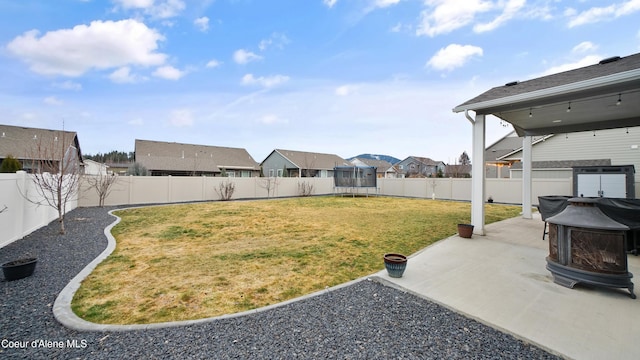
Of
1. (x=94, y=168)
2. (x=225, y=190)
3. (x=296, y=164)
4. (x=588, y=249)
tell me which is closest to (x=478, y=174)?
(x=588, y=249)

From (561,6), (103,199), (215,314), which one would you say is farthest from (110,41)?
(561,6)

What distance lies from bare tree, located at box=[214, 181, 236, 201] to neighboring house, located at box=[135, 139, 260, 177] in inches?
366

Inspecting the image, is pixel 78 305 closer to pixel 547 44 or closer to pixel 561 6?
pixel 561 6

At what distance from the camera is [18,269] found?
341 cm

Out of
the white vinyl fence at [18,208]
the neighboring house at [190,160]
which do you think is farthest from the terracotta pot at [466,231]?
the neighboring house at [190,160]

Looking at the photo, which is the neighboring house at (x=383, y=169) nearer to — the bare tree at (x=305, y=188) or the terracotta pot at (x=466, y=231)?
the bare tree at (x=305, y=188)

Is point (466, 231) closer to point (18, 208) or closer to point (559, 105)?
point (559, 105)

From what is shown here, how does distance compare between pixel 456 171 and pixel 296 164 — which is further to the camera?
pixel 296 164

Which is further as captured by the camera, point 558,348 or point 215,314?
point 215,314

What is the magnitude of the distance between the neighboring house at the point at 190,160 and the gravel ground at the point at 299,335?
21.6 metres

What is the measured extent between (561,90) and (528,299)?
4159 mm

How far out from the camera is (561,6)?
6.96m

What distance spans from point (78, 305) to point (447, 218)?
935cm

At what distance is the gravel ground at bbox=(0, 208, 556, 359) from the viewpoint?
1993mm
